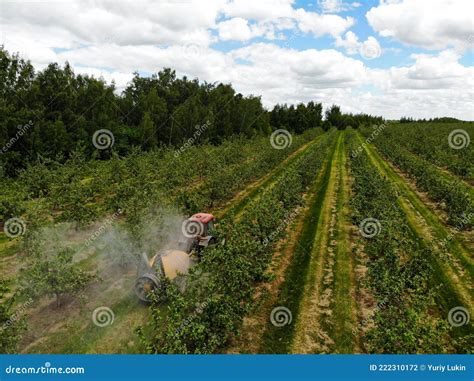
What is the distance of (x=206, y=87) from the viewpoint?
71.9 meters

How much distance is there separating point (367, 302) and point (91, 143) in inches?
1450

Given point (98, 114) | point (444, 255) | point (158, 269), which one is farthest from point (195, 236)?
point (98, 114)

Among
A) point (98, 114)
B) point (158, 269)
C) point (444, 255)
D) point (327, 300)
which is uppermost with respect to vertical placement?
point (98, 114)

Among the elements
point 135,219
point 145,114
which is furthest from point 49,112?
point 135,219

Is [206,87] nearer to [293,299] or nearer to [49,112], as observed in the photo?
[49,112]

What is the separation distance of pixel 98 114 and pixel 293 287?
3778 cm

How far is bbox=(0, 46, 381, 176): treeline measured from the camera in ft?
105

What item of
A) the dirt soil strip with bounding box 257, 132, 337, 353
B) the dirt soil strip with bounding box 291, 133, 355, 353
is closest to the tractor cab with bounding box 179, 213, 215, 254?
the dirt soil strip with bounding box 257, 132, 337, 353

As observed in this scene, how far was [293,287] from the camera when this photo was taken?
13.5 meters

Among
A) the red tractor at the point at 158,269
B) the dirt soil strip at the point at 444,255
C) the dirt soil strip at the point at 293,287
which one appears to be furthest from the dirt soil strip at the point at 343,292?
the red tractor at the point at 158,269

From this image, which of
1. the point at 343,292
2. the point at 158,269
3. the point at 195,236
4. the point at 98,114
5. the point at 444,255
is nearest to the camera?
the point at 158,269

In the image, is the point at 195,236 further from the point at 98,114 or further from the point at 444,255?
the point at 98,114

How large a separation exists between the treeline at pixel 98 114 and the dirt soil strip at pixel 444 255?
2240 centimetres

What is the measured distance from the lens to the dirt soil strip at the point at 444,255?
1277cm
